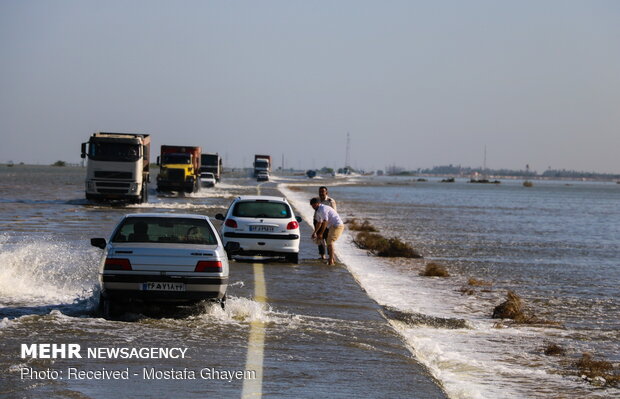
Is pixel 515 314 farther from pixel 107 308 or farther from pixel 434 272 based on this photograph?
pixel 434 272

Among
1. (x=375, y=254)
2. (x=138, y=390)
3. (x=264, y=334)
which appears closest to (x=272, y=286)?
(x=264, y=334)

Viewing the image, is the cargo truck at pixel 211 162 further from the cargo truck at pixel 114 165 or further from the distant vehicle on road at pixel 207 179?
the cargo truck at pixel 114 165

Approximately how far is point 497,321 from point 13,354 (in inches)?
325

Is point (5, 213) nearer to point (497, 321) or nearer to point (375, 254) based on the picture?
point (375, 254)

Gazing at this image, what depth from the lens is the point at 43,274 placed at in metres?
18.7

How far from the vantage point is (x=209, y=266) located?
504 inches

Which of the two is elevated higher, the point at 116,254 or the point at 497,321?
the point at 116,254

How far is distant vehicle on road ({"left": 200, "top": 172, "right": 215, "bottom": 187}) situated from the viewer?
8762 centimetres

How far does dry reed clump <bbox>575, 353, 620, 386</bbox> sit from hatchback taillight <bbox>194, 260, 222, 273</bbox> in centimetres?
456

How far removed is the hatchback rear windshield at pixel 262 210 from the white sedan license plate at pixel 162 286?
384 inches

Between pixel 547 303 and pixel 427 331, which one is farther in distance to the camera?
pixel 547 303
